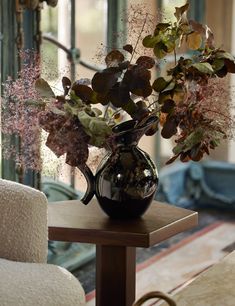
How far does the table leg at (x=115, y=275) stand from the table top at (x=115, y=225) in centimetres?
7

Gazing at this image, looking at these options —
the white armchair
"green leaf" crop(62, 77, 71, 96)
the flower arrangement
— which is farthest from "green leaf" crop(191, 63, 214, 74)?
the white armchair

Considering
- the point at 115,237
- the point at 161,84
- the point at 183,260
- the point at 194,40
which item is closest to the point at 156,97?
the point at 161,84

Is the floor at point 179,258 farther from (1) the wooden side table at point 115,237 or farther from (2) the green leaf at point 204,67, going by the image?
(2) the green leaf at point 204,67

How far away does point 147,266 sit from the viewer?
2.92 meters

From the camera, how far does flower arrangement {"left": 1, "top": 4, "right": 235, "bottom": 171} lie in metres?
1.55

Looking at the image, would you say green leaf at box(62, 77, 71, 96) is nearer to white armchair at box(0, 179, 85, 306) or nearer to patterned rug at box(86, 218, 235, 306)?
white armchair at box(0, 179, 85, 306)

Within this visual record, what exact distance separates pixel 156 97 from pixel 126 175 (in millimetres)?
237

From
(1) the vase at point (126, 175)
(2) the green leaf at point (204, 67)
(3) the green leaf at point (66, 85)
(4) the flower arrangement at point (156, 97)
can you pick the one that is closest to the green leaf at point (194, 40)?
(4) the flower arrangement at point (156, 97)

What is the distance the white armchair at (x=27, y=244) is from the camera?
1.35m

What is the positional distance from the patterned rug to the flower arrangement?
1062 millimetres

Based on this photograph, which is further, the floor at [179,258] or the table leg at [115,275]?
the floor at [179,258]

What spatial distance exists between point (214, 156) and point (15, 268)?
2.89m

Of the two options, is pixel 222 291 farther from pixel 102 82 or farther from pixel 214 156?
pixel 214 156

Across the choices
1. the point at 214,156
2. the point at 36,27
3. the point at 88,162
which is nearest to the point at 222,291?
the point at 88,162
